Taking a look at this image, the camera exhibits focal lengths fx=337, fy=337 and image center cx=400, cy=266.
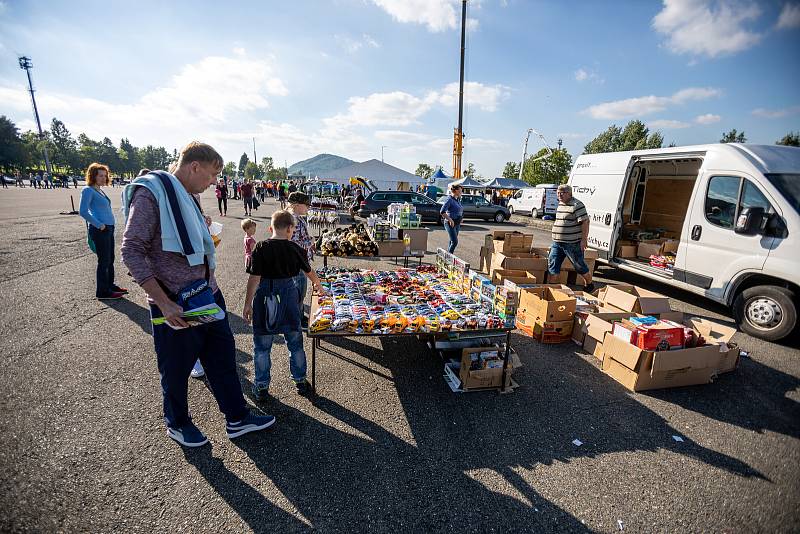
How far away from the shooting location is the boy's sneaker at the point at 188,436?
8.70 ft

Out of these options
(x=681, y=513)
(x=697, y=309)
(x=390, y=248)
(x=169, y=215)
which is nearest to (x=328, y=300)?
(x=169, y=215)

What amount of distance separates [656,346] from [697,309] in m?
3.83

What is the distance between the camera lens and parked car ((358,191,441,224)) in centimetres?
1839

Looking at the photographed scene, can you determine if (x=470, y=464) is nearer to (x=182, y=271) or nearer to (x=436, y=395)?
(x=436, y=395)

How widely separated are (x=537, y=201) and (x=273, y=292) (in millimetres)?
23447

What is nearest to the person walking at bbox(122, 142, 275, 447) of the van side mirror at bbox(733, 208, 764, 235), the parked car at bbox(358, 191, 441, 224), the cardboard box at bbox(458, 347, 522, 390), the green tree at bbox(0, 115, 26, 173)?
the cardboard box at bbox(458, 347, 522, 390)

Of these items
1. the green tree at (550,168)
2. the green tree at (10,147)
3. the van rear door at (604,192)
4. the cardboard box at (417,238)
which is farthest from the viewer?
the green tree at (10,147)

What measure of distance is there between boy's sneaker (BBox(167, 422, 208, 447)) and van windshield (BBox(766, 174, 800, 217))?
768 cm

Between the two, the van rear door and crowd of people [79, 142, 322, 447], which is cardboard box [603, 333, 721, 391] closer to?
crowd of people [79, 142, 322, 447]

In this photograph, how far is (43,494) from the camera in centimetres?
221

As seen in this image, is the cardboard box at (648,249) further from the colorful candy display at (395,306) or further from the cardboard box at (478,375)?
the cardboard box at (478,375)

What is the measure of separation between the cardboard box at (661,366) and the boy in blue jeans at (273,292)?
3570 mm

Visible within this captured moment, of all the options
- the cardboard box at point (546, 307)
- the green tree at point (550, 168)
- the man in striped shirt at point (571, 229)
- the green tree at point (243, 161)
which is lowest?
the cardboard box at point (546, 307)

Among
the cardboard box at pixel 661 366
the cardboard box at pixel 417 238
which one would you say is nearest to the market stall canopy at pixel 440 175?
the cardboard box at pixel 417 238
